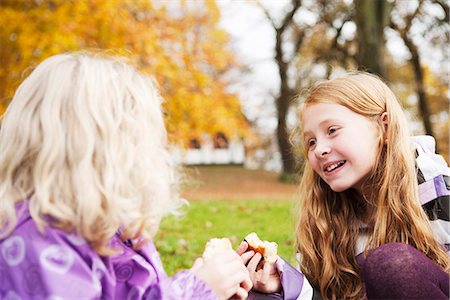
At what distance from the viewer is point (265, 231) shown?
4.73 m

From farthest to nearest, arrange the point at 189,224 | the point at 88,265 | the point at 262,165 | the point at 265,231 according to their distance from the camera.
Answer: the point at 262,165 < the point at 189,224 < the point at 265,231 < the point at 88,265

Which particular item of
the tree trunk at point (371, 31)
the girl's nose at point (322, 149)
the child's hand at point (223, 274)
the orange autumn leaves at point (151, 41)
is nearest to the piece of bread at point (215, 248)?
the child's hand at point (223, 274)

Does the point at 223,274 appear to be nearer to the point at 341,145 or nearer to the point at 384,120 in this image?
the point at 341,145

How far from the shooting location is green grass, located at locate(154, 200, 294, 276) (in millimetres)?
3617

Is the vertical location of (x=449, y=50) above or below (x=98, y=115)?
below

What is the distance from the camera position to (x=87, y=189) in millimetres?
1327

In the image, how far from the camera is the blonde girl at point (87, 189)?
1.27 meters

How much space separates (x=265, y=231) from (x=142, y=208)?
3.37 meters

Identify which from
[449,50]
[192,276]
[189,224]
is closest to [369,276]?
[192,276]

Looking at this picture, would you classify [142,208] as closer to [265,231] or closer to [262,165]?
[265,231]

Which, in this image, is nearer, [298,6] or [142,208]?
[142,208]

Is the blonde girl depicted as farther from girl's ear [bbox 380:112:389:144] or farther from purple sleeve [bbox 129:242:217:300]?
girl's ear [bbox 380:112:389:144]

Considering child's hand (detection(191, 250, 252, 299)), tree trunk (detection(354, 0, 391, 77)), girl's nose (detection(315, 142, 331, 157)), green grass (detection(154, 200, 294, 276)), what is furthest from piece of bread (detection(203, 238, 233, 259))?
tree trunk (detection(354, 0, 391, 77))

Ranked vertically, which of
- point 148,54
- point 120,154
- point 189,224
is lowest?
point 189,224
